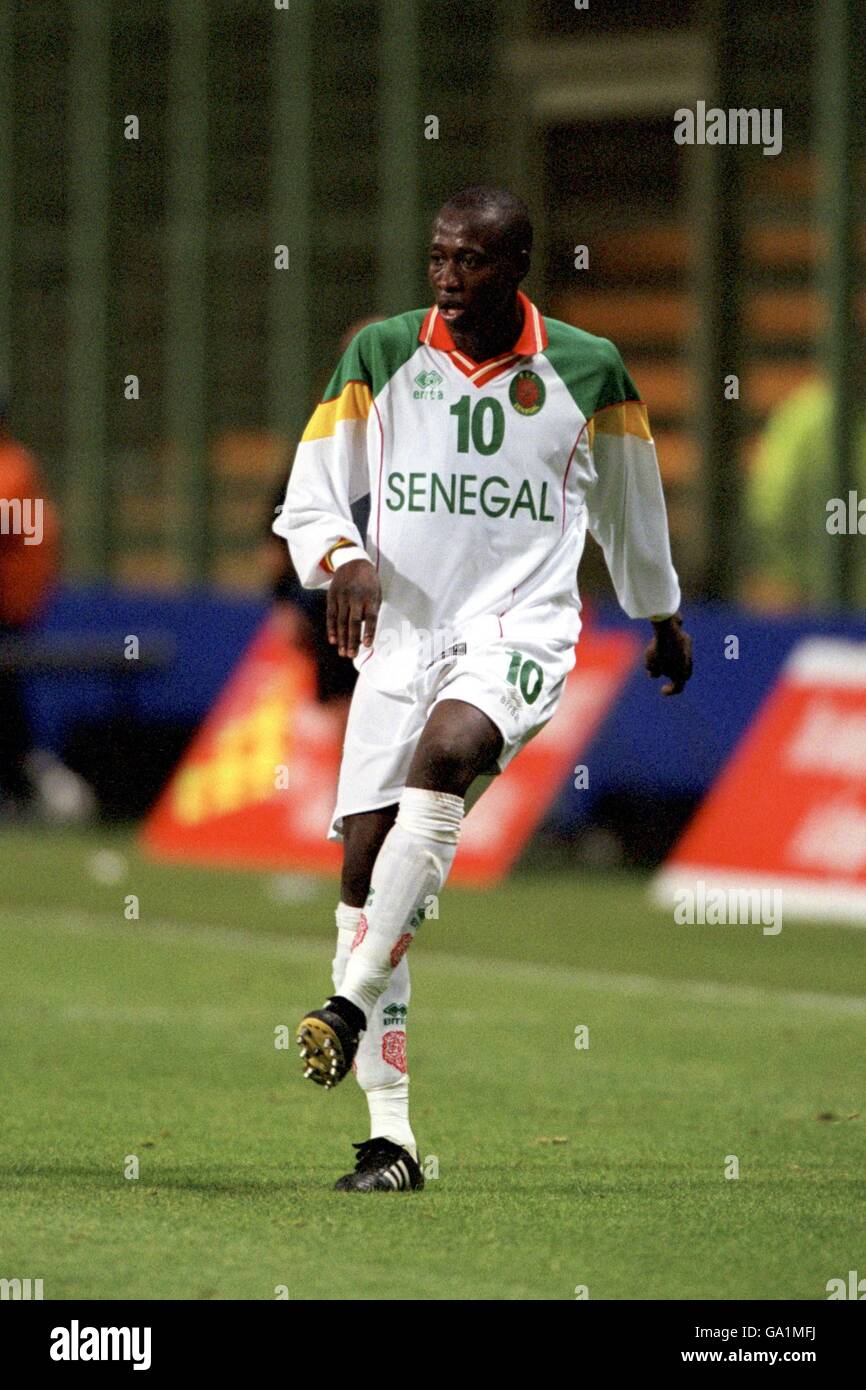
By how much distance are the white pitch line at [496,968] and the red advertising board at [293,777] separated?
1.79 m

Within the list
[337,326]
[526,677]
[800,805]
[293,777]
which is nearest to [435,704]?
[526,677]

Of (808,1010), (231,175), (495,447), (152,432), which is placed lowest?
(808,1010)

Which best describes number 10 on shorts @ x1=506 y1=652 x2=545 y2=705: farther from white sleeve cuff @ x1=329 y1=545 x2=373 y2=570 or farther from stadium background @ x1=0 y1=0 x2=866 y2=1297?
stadium background @ x1=0 y1=0 x2=866 y2=1297

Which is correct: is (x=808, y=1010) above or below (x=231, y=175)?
below

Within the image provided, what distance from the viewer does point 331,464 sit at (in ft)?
22.6

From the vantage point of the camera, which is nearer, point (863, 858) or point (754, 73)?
point (863, 858)

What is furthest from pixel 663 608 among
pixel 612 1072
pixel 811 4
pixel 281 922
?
pixel 811 4

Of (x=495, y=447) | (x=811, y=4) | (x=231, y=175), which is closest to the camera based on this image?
(x=495, y=447)

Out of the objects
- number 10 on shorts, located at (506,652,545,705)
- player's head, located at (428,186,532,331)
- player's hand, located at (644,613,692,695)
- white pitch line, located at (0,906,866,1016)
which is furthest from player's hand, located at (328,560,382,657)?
white pitch line, located at (0,906,866,1016)

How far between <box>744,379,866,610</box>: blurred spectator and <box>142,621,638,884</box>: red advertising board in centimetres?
174

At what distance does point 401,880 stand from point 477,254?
1407 millimetres

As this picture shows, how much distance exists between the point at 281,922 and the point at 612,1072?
4.42 m

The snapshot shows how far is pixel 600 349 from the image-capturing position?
22.9ft

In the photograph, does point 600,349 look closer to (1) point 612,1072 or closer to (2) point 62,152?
(1) point 612,1072
